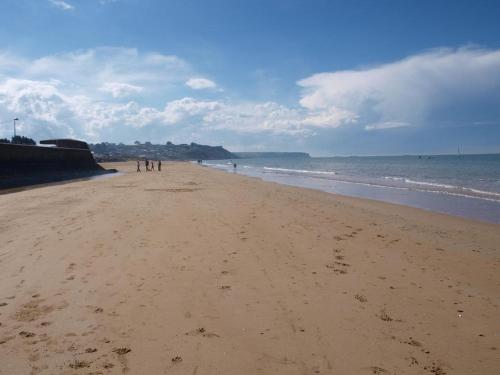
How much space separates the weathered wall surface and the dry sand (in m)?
15.6

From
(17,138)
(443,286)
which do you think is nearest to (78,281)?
A: (443,286)

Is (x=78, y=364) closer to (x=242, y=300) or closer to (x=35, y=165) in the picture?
(x=242, y=300)

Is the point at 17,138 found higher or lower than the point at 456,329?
higher

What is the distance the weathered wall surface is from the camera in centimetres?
2295

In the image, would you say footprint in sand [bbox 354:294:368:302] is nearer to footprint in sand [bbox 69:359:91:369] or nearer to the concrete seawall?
footprint in sand [bbox 69:359:91:369]

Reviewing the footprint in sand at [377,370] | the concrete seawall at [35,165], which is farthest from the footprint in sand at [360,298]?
the concrete seawall at [35,165]

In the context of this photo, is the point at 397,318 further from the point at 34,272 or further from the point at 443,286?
the point at 34,272

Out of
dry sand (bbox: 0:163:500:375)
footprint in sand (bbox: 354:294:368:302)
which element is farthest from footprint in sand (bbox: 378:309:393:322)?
footprint in sand (bbox: 354:294:368:302)

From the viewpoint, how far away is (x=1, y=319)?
4438mm

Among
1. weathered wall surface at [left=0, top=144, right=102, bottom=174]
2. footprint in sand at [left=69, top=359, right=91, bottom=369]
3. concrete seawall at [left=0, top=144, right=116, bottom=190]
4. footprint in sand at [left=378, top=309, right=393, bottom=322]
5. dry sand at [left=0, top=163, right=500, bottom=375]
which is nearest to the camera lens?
footprint in sand at [left=69, top=359, right=91, bottom=369]

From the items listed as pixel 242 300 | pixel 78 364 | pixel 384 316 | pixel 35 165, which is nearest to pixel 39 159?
pixel 35 165

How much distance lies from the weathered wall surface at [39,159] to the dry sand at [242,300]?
1560cm

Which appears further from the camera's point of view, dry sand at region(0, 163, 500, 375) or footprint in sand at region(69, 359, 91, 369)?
dry sand at region(0, 163, 500, 375)

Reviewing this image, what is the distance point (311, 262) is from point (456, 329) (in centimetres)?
295
